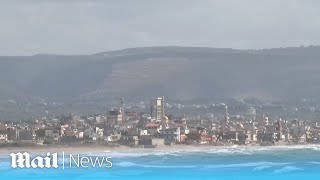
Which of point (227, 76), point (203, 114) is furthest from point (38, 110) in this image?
point (227, 76)

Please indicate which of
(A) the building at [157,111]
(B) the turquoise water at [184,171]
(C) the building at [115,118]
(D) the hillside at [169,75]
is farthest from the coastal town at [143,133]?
(D) the hillside at [169,75]

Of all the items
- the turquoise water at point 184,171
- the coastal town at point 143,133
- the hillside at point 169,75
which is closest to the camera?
the turquoise water at point 184,171

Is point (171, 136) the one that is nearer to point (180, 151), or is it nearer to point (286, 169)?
point (180, 151)

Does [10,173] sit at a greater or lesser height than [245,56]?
lesser

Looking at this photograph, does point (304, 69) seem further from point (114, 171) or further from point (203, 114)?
point (114, 171)

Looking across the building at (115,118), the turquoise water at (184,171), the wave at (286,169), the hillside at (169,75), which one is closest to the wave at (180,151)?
the turquoise water at (184,171)

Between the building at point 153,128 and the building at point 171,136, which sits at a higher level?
the building at point 153,128

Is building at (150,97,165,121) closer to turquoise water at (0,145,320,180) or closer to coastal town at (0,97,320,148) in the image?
coastal town at (0,97,320,148)

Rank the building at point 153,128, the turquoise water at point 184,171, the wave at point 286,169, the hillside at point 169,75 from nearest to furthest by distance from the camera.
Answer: the turquoise water at point 184,171
the wave at point 286,169
the building at point 153,128
the hillside at point 169,75

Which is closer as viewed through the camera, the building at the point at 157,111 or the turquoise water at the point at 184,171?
the turquoise water at the point at 184,171

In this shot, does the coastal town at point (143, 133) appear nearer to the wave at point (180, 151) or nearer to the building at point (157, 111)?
the building at point (157, 111)

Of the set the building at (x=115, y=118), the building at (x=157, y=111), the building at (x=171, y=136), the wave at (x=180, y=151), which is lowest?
the wave at (x=180, y=151)
